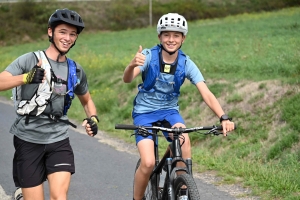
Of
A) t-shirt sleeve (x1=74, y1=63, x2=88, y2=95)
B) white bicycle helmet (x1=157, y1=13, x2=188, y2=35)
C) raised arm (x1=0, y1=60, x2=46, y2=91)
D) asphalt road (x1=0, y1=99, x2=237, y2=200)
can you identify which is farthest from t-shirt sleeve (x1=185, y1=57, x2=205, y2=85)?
asphalt road (x1=0, y1=99, x2=237, y2=200)

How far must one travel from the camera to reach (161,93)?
587 centimetres

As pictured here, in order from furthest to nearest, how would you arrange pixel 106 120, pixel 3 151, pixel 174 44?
1. pixel 106 120
2. pixel 3 151
3. pixel 174 44

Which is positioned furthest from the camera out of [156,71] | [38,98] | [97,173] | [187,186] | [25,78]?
[97,173]

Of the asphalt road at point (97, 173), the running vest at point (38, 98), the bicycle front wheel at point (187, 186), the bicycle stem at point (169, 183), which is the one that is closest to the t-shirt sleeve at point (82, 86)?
the running vest at point (38, 98)

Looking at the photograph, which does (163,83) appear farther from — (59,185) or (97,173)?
(97,173)

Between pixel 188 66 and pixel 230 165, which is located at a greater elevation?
pixel 188 66

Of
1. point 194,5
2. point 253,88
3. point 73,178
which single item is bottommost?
point 73,178

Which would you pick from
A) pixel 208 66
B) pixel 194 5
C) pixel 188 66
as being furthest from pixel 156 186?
pixel 194 5

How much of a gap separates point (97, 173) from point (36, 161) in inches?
149

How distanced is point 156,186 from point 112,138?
246 inches

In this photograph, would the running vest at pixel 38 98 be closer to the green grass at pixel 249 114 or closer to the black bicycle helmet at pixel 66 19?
the black bicycle helmet at pixel 66 19

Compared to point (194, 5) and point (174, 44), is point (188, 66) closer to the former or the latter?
point (174, 44)

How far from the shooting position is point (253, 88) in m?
12.1

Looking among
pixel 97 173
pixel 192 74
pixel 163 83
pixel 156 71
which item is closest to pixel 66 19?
pixel 156 71
